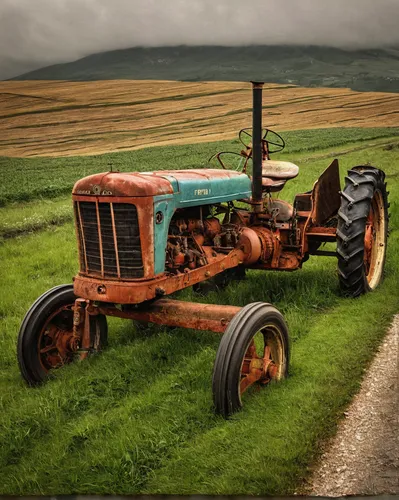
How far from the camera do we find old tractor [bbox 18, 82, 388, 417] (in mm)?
3469

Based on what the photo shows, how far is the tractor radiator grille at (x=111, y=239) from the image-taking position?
138 inches

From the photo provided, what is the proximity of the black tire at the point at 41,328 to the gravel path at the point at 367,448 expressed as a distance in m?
1.98

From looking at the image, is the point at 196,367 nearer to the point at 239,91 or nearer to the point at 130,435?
the point at 130,435

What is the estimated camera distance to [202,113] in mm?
13055

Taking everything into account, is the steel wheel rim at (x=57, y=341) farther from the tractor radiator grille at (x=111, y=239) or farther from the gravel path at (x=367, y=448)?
the gravel path at (x=367, y=448)

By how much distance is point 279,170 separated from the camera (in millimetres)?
5219

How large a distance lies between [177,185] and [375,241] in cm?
275

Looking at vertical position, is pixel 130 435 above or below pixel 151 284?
below

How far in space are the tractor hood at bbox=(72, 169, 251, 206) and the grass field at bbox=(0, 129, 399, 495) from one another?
115 centimetres

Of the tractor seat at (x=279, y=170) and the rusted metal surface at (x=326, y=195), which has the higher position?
the tractor seat at (x=279, y=170)

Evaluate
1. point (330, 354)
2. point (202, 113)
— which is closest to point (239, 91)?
point (202, 113)

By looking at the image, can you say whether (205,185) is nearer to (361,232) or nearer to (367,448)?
(361,232)

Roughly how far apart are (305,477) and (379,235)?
3569mm

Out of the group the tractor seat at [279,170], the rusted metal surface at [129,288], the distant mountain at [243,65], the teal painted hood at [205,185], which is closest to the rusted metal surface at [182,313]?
the rusted metal surface at [129,288]
